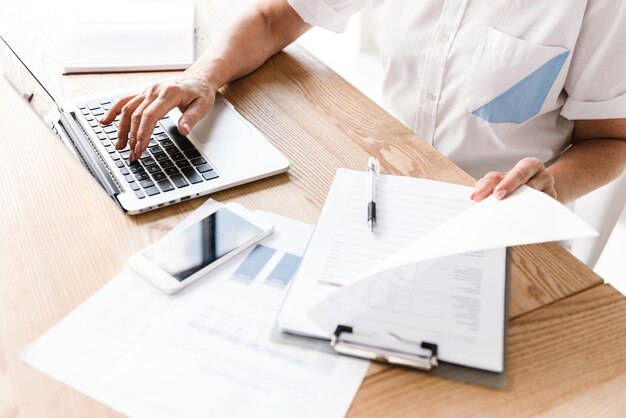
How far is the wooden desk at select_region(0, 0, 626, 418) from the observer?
578 mm

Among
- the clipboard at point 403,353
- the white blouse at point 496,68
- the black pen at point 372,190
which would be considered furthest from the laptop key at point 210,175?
the white blouse at point 496,68

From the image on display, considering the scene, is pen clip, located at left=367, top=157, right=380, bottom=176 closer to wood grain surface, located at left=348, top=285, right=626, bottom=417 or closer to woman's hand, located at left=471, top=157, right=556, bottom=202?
woman's hand, located at left=471, top=157, right=556, bottom=202

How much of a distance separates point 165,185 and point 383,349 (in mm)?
386

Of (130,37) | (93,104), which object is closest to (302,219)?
(93,104)

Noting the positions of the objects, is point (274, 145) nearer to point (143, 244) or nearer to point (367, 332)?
point (143, 244)

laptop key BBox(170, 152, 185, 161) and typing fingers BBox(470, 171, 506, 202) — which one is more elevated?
typing fingers BBox(470, 171, 506, 202)

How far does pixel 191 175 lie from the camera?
2.74 ft

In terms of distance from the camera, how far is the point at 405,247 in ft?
2.35

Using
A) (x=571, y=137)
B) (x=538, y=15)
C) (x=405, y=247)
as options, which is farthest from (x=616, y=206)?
(x=405, y=247)

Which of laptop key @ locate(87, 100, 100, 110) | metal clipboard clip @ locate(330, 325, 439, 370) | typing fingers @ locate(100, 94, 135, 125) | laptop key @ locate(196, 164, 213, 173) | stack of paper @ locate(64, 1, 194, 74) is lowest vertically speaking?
metal clipboard clip @ locate(330, 325, 439, 370)

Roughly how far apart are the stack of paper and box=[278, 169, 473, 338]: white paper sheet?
49 cm

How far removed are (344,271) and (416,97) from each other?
21.5 inches

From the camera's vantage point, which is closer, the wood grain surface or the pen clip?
the wood grain surface

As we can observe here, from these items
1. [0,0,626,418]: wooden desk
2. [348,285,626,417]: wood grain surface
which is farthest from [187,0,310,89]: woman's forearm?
[348,285,626,417]: wood grain surface
